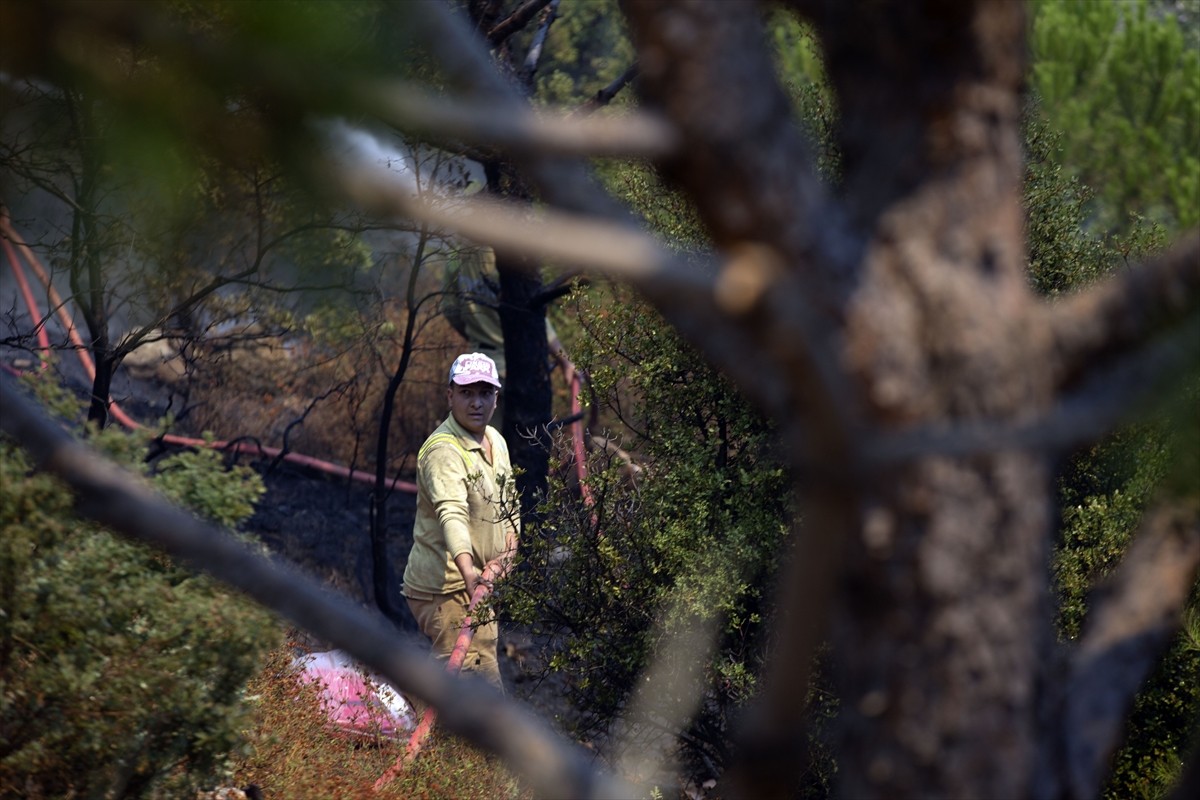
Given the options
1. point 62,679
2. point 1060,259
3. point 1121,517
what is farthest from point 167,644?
point 1060,259

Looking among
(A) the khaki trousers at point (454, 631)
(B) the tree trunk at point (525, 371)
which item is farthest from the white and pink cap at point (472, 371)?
(B) the tree trunk at point (525, 371)

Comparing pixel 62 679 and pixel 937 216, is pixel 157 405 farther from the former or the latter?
pixel 937 216

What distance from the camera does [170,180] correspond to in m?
1.72

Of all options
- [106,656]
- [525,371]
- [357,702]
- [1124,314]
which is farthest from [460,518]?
[1124,314]

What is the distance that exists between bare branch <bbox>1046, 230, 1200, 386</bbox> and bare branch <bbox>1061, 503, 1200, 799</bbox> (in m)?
0.38

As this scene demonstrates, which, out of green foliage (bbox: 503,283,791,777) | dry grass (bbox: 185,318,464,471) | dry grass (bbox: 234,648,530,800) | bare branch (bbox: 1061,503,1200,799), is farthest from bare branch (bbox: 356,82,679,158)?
dry grass (bbox: 185,318,464,471)

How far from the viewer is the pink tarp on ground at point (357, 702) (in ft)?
19.8

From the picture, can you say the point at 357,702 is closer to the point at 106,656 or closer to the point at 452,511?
the point at 452,511

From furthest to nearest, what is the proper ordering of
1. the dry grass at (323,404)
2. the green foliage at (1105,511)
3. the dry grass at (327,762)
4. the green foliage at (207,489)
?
the dry grass at (323,404) < the dry grass at (327,762) < the green foliage at (1105,511) < the green foliage at (207,489)

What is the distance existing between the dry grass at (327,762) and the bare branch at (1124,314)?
377 centimetres

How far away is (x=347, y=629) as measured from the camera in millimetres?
1672

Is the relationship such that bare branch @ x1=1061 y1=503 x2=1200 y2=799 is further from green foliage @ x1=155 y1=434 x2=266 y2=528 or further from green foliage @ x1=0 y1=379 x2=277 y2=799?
green foliage @ x1=155 y1=434 x2=266 y2=528

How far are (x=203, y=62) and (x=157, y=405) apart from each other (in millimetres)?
10054

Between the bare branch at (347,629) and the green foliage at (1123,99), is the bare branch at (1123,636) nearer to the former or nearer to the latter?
the bare branch at (347,629)
